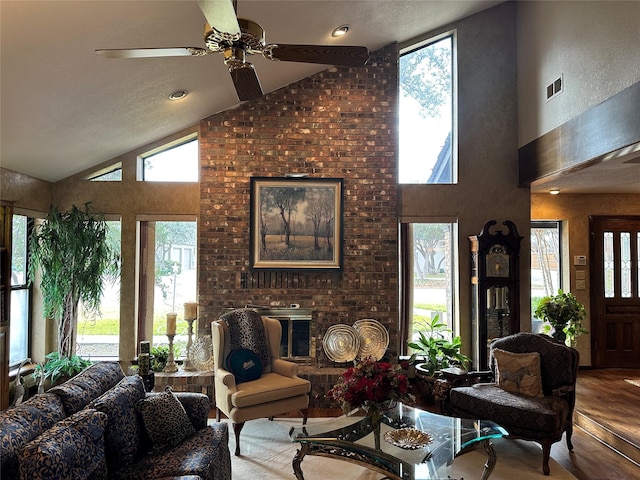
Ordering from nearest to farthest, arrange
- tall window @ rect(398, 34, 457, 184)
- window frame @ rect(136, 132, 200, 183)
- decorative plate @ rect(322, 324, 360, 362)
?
1. decorative plate @ rect(322, 324, 360, 362)
2. window frame @ rect(136, 132, 200, 183)
3. tall window @ rect(398, 34, 457, 184)

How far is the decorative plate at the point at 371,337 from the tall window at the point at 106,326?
293 centimetres

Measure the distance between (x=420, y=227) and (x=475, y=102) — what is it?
1.70 metres

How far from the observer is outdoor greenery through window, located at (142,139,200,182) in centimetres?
567

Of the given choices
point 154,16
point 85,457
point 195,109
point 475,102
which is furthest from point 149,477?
point 475,102

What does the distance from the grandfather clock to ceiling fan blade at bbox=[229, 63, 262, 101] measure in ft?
11.2

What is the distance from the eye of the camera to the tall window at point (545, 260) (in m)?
6.43

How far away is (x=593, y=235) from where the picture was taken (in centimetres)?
634

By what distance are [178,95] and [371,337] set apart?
135 inches

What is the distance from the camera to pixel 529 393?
12.9ft

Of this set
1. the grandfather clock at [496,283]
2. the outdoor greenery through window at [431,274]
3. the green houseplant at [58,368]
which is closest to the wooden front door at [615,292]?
the grandfather clock at [496,283]

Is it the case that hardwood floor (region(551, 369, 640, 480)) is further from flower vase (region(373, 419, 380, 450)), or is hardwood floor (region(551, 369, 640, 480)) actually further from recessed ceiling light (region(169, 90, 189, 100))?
recessed ceiling light (region(169, 90, 189, 100))

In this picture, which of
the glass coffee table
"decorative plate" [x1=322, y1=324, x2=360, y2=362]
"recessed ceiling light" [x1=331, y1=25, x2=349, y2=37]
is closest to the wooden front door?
"decorative plate" [x1=322, y1=324, x2=360, y2=362]

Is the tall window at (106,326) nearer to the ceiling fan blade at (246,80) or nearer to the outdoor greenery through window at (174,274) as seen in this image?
the outdoor greenery through window at (174,274)

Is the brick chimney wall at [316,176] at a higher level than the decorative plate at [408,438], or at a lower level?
higher
